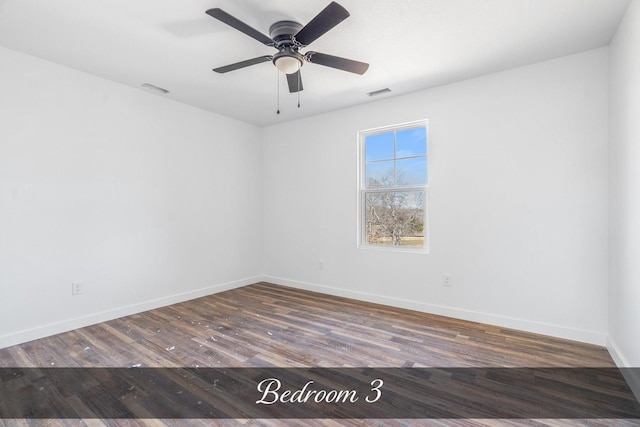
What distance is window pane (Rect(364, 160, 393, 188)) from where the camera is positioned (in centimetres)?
399

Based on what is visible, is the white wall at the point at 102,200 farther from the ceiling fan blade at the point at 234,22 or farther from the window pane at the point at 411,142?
the window pane at the point at 411,142

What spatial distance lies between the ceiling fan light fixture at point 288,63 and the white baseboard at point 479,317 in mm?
2913

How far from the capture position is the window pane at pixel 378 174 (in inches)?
157

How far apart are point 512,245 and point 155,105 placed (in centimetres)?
450

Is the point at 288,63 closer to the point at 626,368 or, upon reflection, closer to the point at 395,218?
the point at 395,218

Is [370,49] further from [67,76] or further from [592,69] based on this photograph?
[67,76]

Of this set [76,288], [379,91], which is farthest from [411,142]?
[76,288]

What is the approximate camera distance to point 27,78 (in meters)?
2.81

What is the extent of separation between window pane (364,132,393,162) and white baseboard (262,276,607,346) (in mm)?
1883

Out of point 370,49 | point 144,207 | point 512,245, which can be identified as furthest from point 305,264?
Result: point 370,49

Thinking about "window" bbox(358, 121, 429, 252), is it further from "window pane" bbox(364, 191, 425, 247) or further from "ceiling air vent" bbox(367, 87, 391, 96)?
"ceiling air vent" bbox(367, 87, 391, 96)

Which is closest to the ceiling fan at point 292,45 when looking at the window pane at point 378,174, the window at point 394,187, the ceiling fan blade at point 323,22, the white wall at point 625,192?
the ceiling fan blade at point 323,22

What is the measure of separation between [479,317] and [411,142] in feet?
7.22

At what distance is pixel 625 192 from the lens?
7.24ft
